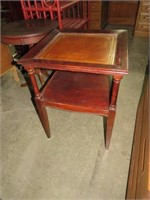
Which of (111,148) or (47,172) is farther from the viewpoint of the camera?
(111,148)

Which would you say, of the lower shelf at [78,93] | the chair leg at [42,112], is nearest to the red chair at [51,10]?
the lower shelf at [78,93]

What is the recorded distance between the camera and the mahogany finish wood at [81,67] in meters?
0.79

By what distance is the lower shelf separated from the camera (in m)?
0.96

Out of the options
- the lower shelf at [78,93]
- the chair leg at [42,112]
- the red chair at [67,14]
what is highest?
the red chair at [67,14]

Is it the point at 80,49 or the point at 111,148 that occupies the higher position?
the point at 80,49

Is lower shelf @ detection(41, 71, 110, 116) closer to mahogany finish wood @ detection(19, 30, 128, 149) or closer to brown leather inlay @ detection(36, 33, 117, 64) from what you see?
mahogany finish wood @ detection(19, 30, 128, 149)

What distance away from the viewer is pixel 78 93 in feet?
3.43

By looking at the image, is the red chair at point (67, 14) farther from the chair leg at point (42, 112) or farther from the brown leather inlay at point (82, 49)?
the chair leg at point (42, 112)

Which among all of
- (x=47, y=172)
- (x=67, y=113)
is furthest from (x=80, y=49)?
(x=47, y=172)

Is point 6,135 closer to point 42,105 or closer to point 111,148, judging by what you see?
point 42,105

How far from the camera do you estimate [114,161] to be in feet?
3.68

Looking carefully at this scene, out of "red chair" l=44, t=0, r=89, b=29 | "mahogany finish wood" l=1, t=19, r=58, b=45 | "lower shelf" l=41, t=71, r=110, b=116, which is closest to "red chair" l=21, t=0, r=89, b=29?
"red chair" l=44, t=0, r=89, b=29

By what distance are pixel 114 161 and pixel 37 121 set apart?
73 centimetres

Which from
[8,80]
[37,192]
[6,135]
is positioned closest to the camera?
[37,192]
